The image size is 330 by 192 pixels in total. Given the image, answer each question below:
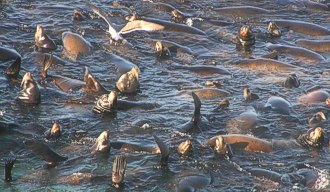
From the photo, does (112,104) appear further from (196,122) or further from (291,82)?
(291,82)

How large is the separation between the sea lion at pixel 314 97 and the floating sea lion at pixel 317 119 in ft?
1.72

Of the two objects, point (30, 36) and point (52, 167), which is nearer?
point (52, 167)

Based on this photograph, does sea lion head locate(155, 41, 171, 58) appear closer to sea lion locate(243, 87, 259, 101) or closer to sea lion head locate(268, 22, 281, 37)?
sea lion locate(243, 87, 259, 101)

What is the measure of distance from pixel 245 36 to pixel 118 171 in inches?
193

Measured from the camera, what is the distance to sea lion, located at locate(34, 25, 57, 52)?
36.2 feet

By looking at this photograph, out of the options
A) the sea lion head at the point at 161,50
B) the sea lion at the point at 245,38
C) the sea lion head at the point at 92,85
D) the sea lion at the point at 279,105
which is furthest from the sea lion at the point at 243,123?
the sea lion at the point at 245,38

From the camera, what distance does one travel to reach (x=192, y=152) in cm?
816

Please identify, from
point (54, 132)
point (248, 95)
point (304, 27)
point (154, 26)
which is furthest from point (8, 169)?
point (304, 27)

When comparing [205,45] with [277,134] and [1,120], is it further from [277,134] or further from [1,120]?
[1,120]

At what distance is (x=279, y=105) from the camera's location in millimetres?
9320

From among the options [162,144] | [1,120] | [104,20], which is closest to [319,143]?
[162,144]

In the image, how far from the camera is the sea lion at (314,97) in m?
9.57

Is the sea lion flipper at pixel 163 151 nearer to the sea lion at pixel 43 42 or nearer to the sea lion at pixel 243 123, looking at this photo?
the sea lion at pixel 243 123

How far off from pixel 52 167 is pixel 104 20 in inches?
203
